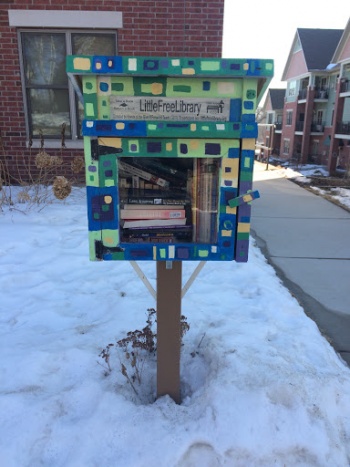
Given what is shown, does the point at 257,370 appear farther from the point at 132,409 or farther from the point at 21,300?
the point at 21,300

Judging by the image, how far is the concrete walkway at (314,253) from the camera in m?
3.36

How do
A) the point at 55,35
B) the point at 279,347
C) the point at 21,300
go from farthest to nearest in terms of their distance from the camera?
1. the point at 55,35
2. the point at 21,300
3. the point at 279,347

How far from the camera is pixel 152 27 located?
5.93 metres

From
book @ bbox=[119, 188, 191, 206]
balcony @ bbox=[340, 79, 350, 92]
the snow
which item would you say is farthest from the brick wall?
balcony @ bbox=[340, 79, 350, 92]

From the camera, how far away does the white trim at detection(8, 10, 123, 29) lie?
5.84 meters

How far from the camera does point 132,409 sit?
205 cm

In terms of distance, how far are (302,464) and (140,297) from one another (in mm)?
1855

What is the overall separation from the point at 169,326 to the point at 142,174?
2.63ft

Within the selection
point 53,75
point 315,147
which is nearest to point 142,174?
point 53,75

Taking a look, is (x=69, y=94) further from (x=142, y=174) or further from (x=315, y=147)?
(x=315, y=147)

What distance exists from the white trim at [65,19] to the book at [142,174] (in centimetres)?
499

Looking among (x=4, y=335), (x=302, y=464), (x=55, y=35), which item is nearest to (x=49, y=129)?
(x=55, y=35)

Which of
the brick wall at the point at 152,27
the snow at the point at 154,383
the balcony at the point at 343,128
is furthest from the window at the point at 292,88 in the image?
the snow at the point at 154,383

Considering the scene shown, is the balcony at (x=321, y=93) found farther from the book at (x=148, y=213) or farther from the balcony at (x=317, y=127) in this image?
the book at (x=148, y=213)
